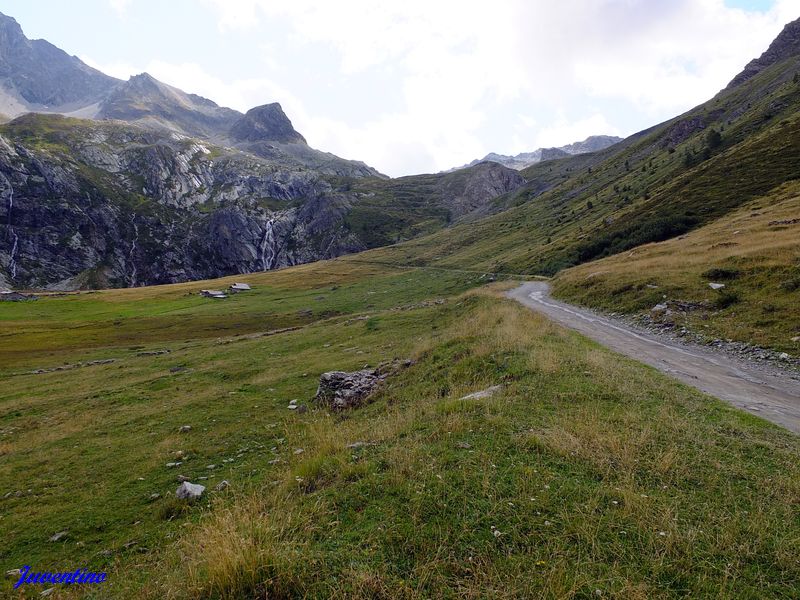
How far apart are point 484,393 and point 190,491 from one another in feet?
32.5

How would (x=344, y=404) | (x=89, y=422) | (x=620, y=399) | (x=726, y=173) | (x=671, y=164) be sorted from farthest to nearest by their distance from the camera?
(x=671, y=164), (x=726, y=173), (x=89, y=422), (x=344, y=404), (x=620, y=399)

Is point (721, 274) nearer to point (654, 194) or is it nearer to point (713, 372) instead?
point (713, 372)

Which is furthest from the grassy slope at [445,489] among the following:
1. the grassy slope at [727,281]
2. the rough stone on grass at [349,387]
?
the grassy slope at [727,281]

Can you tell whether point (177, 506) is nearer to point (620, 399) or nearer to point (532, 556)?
point (532, 556)

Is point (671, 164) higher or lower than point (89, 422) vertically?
higher

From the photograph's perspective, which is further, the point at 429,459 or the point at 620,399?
the point at 620,399

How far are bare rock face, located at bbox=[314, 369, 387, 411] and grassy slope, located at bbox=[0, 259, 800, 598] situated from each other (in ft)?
5.10

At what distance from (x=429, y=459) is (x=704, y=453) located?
20.4ft

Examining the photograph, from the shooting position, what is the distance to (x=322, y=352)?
33.4 meters

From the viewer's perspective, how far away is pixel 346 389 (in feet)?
64.2

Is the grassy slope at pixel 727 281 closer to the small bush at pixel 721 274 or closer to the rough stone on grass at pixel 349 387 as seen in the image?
the small bush at pixel 721 274

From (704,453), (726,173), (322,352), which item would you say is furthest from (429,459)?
(726,173)

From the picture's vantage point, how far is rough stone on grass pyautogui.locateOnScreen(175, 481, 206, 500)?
11.5 meters
